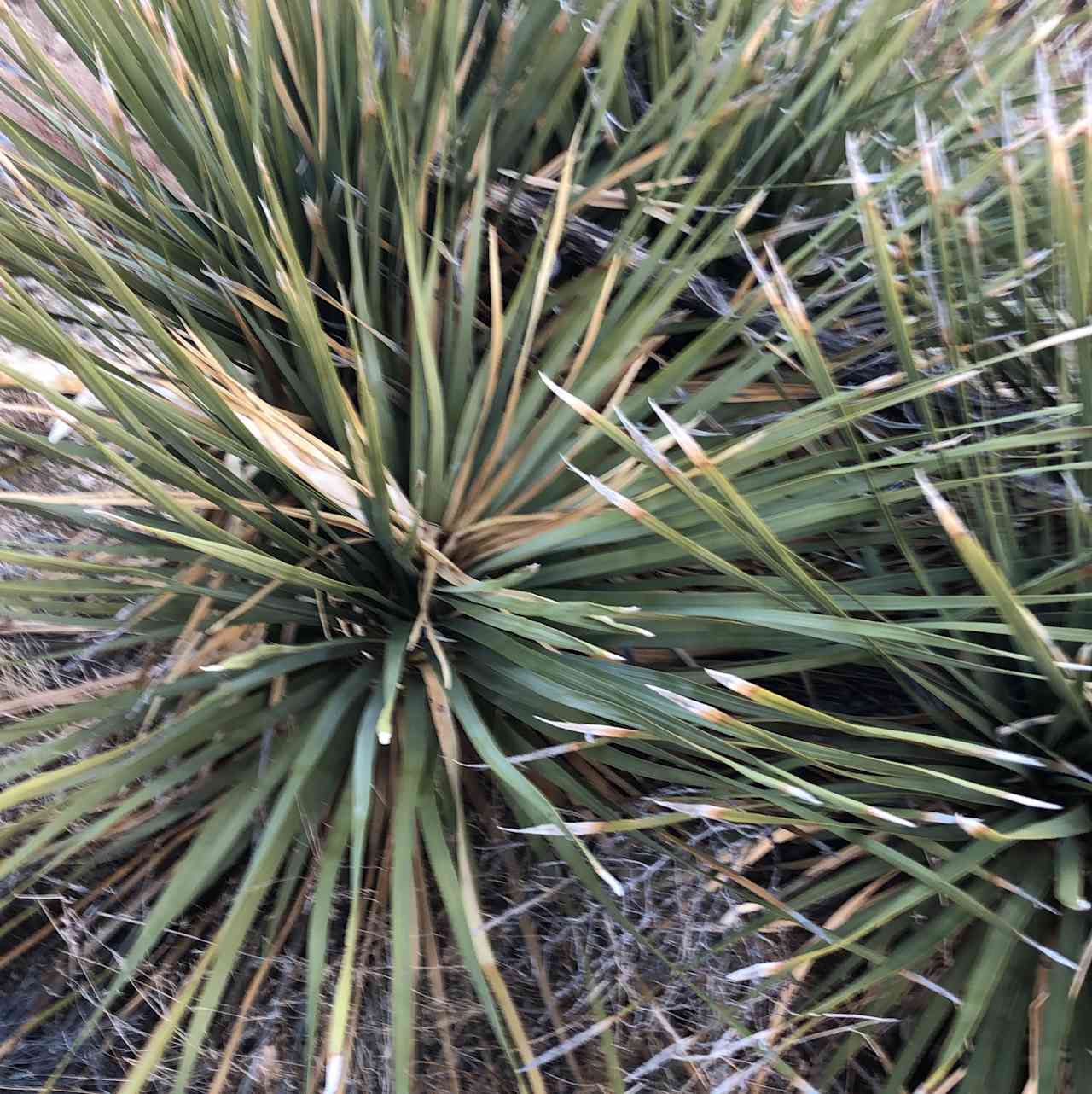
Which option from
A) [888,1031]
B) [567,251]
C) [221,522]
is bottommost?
[888,1031]

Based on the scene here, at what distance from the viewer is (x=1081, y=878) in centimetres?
69

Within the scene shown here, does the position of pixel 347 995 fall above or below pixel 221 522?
below

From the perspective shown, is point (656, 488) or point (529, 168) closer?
point (656, 488)

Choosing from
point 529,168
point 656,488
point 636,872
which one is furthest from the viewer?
point 529,168

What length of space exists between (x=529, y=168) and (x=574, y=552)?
459 mm

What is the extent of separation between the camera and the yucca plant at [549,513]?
0.67 m

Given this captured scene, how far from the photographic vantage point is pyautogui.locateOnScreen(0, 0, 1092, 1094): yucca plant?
0.67 meters

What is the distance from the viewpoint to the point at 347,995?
1.98 ft

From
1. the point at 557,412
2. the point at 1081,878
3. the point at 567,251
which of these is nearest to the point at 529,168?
the point at 567,251

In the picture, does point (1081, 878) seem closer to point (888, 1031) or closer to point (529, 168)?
point (888, 1031)

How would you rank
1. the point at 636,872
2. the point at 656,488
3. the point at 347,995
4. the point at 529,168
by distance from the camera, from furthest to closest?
the point at 529,168
the point at 636,872
the point at 656,488
the point at 347,995

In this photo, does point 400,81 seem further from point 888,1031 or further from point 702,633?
point 888,1031

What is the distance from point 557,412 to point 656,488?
0.61 ft

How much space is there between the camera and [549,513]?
2.66ft
